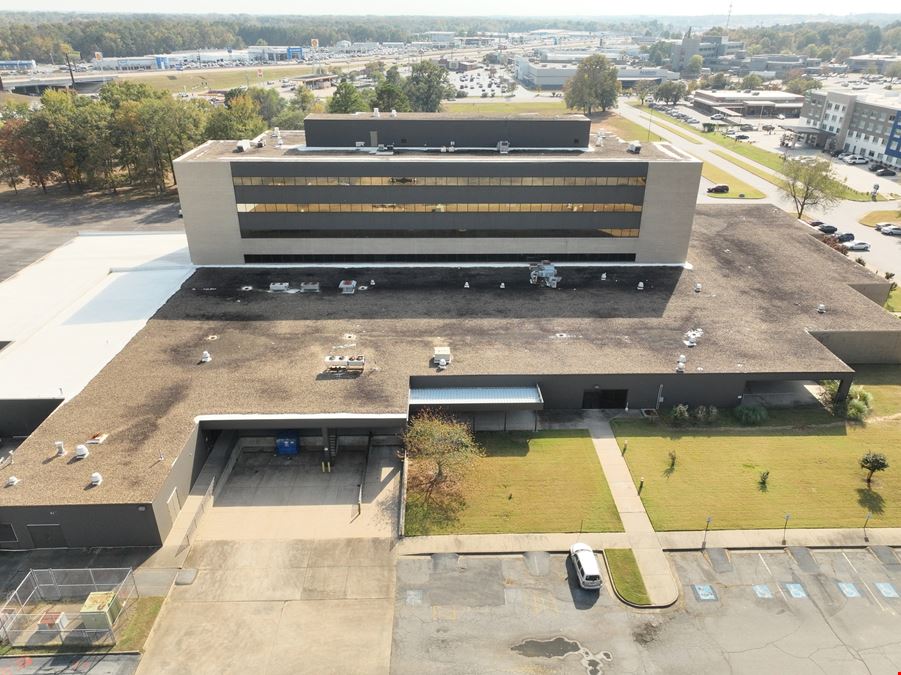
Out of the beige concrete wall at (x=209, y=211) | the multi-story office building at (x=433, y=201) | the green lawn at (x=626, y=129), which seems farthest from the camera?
the green lawn at (x=626, y=129)

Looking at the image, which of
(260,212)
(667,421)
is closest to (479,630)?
(667,421)

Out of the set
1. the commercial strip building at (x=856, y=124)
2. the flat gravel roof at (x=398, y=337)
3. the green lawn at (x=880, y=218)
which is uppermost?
the commercial strip building at (x=856, y=124)

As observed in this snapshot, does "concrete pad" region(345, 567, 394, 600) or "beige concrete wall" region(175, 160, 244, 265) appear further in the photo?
"beige concrete wall" region(175, 160, 244, 265)

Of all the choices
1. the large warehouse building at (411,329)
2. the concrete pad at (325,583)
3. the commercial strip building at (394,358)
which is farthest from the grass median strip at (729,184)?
the concrete pad at (325,583)

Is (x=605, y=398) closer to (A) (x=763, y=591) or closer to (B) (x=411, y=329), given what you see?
(B) (x=411, y=329)

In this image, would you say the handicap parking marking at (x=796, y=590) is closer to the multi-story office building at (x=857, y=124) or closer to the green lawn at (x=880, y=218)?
the green lawn at (x=880, y=218)

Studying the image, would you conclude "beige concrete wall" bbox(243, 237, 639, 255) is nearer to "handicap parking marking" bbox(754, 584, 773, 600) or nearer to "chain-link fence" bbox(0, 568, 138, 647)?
"chain-link fence" bbox(0, 568, 138, 647)

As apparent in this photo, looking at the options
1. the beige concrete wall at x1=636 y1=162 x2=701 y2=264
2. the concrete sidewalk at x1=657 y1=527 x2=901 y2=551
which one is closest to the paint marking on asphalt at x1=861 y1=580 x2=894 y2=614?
the concrete sidewalk at x1=657 y1=527 x2=901 y2=551
